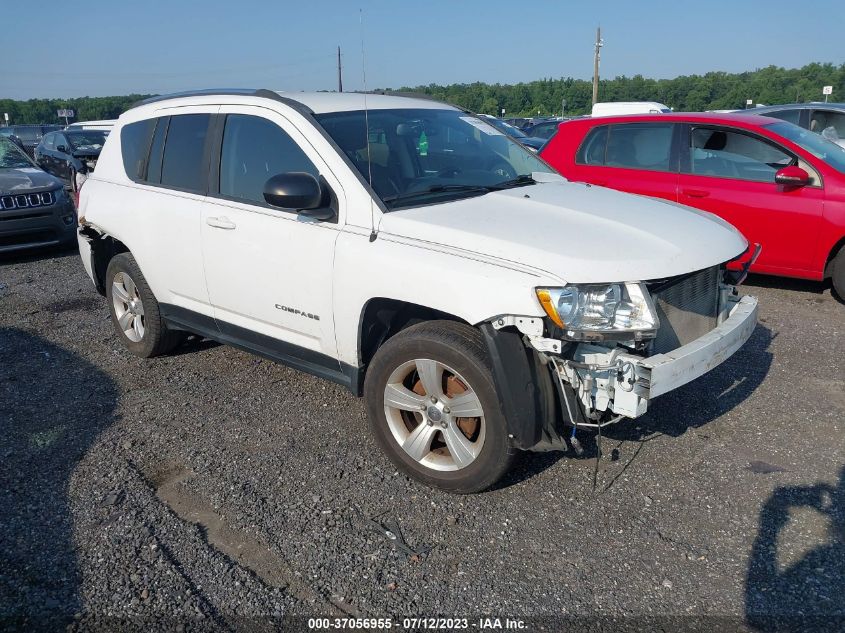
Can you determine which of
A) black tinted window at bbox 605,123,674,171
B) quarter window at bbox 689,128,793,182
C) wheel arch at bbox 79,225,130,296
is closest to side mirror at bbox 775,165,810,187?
quarter window at bbox 689,128,793,182

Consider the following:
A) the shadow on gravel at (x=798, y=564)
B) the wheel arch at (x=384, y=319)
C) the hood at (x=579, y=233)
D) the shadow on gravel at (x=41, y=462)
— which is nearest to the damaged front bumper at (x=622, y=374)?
the hood at (x=579, y=233)

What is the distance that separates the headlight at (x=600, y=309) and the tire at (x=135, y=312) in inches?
130

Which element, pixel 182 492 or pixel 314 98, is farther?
pixel 314 98

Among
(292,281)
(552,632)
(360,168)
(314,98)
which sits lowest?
(552,632)

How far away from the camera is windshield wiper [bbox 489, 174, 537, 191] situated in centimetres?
412

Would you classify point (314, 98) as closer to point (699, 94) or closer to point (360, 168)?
point (360, 168)

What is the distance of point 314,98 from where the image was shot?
418 centimetres

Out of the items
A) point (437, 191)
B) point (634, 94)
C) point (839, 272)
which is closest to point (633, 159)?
point (839, 272)

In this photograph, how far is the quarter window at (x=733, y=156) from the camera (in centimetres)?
643

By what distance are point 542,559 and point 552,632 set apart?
1.42 ft

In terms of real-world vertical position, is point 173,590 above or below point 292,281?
below

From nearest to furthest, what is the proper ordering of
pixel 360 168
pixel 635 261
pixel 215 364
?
pixel 635 261
pixel 360 168
pixel 215 364

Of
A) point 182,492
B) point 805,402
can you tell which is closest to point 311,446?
point 182,492

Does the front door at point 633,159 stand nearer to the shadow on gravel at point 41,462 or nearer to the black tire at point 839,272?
the black tire at point 839,272
